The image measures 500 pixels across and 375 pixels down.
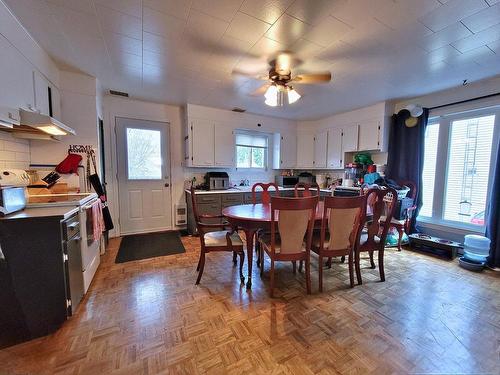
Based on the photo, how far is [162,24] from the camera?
1.82 m

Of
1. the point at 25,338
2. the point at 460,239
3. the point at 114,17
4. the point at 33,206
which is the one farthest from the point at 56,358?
the point at 460,239

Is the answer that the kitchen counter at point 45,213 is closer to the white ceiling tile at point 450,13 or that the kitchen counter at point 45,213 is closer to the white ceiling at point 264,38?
the white ceiling at point 264,38

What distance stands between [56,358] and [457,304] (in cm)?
313

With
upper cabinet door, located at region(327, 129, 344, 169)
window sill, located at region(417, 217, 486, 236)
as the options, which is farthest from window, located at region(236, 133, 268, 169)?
window sill, located at region(417, 217, 486, 236)

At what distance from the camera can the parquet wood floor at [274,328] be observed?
4.42ft

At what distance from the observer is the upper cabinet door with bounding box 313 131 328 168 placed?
483cm

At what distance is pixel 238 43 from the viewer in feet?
6.78

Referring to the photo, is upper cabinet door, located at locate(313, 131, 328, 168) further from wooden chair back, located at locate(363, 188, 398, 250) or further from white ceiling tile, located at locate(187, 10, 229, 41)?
white ceiling tile, located at locate(187, 10, 229, 41)

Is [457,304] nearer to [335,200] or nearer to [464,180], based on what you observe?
[335,200]

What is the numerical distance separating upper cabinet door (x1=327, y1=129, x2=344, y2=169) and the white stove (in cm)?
419

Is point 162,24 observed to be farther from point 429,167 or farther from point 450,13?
point 429,167

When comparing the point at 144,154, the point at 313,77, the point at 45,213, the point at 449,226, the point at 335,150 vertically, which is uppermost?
the point at 313,77

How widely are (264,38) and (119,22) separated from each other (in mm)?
1222

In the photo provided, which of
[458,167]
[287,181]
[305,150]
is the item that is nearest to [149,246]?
[287,181]
